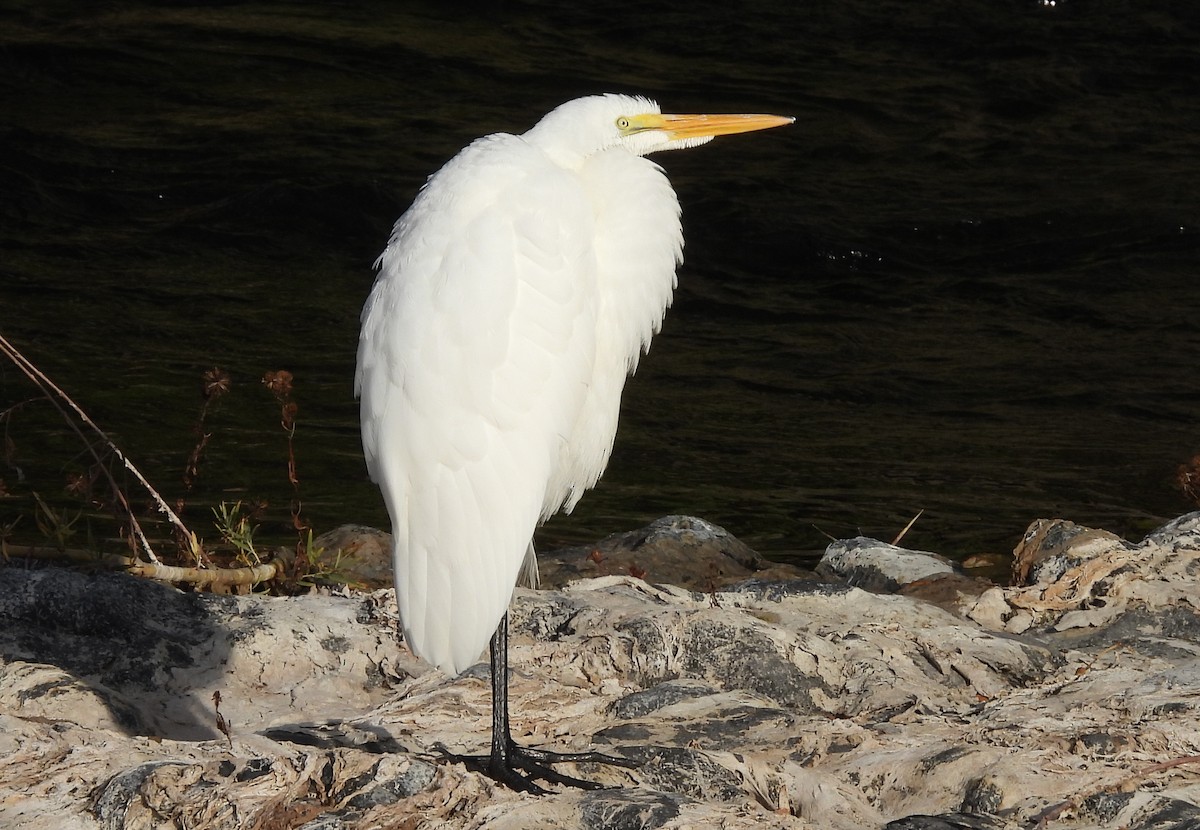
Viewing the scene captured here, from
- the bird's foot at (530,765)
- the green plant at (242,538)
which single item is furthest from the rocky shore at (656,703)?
the green plant at (242,538)

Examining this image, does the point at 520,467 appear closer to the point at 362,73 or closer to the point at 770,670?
the point at 770,670

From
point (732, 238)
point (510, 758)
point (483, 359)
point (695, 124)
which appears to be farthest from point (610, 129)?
point (732, 238)

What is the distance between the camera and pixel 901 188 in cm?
1120

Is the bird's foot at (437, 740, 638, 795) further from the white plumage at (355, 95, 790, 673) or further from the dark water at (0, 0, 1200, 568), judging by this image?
the dark water at (0, 0, 1200, 568)

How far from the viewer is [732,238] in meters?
9.99

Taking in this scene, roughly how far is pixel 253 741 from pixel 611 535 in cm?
270

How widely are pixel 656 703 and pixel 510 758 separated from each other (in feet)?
1.22

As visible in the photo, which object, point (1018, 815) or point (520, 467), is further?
point (520, 467)

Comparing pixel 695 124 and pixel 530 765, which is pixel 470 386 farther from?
pixel 695 124

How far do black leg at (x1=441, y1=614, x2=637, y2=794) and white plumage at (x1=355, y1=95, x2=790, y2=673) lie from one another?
141 mm

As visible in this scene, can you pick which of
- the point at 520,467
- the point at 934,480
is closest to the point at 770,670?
the point at 520,467

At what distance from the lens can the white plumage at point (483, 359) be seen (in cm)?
308

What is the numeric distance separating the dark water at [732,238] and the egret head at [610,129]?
87.9 inches

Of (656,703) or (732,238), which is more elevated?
(732,238)
